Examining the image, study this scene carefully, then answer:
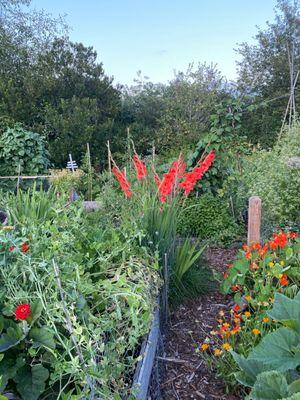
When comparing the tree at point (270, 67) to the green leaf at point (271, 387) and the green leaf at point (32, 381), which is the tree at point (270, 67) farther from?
the green leaf at point (32, 381)

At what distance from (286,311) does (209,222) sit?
249 centimetres

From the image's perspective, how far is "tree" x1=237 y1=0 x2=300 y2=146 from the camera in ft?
41.0

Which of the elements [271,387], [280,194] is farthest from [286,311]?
[280,194]

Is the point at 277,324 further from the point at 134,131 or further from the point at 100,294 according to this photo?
the point at 134,131

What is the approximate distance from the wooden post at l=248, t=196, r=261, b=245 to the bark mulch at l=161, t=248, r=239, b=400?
519 millimetres

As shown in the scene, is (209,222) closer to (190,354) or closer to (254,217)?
(254,217)

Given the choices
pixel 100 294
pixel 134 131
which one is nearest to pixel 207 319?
pixel 100 294

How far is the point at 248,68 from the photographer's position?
13.6 m

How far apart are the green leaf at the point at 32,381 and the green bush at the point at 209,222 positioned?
274 cm

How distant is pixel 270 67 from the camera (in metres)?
13.3

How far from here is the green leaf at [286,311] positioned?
152 centimetres

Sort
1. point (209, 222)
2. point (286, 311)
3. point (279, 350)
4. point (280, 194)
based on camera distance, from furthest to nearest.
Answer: point (209, 222) < point (280, 194) < point (286, 311) < point (279, 350)

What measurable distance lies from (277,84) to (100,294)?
528 inches

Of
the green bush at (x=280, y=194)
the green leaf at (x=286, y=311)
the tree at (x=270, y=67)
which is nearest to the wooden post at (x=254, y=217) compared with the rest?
the green bush at (x=280, y=194)
